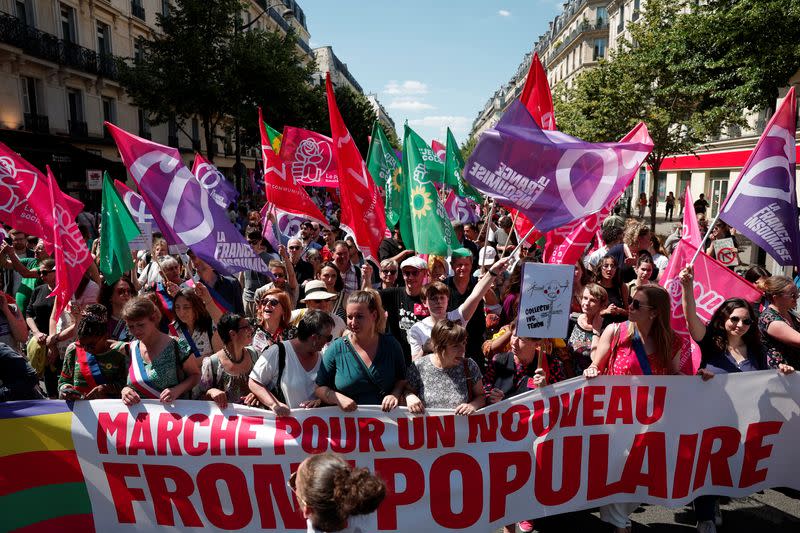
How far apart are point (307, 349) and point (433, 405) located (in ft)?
2.71

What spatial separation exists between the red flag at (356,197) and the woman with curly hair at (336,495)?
412cm

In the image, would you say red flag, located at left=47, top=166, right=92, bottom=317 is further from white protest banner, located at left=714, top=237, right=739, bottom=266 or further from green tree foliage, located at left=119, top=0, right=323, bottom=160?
green tree foliage, located at left=119, top=0, right=323, bottom=160

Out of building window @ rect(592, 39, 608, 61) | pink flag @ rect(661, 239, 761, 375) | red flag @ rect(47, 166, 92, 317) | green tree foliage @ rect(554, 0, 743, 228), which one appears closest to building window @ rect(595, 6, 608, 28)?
building window @ rect(592, 39, 608, 61)

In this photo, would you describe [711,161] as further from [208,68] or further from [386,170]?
[386,170]

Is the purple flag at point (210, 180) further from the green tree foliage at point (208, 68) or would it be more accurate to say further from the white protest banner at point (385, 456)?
the green tree foliage at point (208, 68)

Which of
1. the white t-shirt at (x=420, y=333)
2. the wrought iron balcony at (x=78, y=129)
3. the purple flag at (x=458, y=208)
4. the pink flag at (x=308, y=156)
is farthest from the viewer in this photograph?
the wrought iron balcony at (x=78, y=129)

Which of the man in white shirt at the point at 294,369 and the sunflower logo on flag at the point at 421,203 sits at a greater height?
the sunflower logo on flag at the point at 421,203

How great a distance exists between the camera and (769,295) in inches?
170

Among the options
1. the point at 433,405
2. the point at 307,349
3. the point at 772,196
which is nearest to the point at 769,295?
the point at 772,196

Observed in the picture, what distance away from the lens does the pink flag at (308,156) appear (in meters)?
8.99

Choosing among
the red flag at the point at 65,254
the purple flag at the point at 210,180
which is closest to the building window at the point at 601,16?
the purple flag at the point at 210,180

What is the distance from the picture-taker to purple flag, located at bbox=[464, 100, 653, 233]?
4.27 meters

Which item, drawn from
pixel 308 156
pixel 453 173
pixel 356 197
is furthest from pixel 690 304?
pixel 453 173

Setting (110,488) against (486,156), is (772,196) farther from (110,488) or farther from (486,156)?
(110,488)
